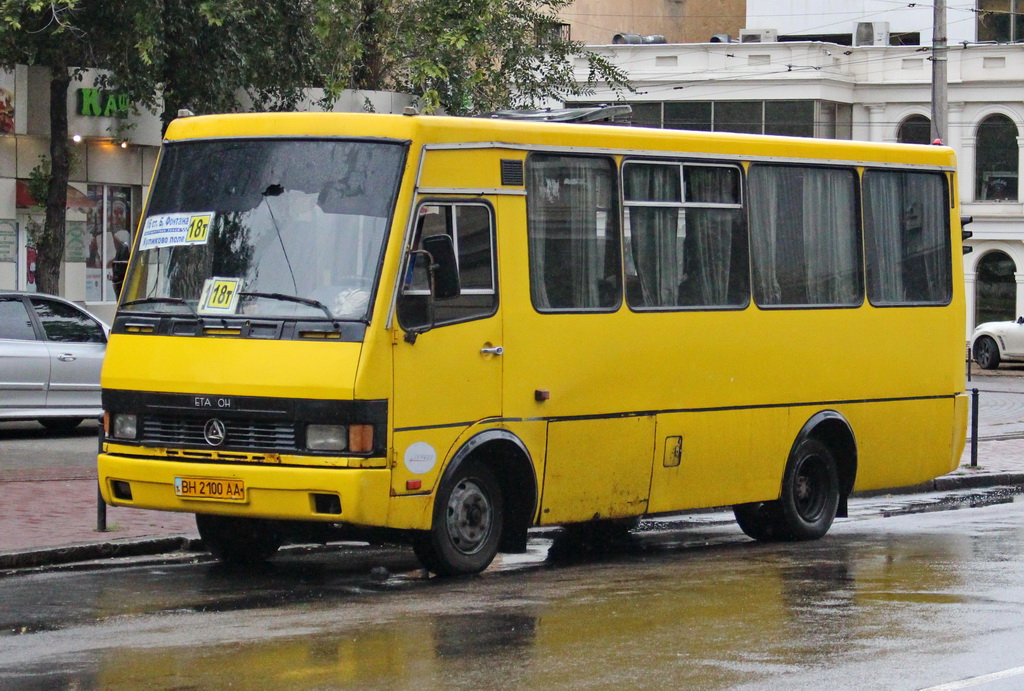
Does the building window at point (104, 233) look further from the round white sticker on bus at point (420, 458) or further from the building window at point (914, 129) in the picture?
the building window at point (914, 129)

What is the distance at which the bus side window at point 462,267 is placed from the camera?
9.92 metres

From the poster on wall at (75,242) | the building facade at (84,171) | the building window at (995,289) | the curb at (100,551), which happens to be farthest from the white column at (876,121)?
the curb at (100,551)

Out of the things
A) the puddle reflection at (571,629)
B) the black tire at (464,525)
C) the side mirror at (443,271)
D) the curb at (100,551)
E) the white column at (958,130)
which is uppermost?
the white column at (958,130)

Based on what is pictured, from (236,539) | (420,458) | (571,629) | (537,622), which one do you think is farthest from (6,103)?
(571,629)

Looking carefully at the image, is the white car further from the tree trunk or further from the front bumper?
the front bumper

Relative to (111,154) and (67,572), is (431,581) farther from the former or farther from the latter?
(111,154)

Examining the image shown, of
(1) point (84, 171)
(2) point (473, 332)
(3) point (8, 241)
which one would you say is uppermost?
(1) point (84, 171)

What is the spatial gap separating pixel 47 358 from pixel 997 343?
93.9 feet

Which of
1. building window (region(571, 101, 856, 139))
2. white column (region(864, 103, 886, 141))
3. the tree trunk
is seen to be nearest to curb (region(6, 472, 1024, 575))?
the tree trunk

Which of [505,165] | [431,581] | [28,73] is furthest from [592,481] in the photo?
[28,73]

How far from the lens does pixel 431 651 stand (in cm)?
793

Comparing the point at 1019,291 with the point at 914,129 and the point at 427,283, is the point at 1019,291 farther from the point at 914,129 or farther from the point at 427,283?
the point at 427,283

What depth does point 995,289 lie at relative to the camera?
50344 mm

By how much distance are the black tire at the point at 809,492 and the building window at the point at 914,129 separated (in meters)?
40.5
